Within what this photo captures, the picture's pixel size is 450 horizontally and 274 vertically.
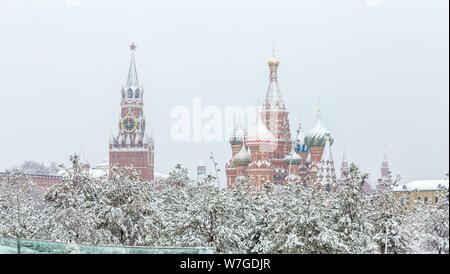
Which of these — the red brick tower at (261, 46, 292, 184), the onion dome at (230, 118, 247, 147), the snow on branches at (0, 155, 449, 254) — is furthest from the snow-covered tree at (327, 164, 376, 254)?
the onion dome at (230, 118, 247, 147)

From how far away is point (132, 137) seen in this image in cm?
16088

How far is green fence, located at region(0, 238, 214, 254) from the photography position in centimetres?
1991

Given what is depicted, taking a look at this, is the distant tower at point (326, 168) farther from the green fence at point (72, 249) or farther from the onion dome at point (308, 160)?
the green fence at point (72, 249)

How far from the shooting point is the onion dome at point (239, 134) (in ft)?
398

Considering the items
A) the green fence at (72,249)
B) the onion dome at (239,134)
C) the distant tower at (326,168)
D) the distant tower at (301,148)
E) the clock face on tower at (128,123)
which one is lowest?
the green fence at (72,249)

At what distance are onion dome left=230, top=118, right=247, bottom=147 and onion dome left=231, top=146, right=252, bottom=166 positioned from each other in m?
3.31

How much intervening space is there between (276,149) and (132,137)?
50947 millimetres

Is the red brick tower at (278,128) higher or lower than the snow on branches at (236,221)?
higher

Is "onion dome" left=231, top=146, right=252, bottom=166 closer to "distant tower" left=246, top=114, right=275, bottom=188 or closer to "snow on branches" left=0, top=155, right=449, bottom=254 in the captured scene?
"distant tower" left=246, top=114, right=275, bottom=188

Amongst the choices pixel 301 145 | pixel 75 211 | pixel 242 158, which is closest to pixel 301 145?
pixel 301 145

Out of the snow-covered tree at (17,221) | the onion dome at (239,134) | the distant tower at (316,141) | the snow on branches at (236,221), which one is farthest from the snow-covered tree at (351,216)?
the onion dome at (239,134)
